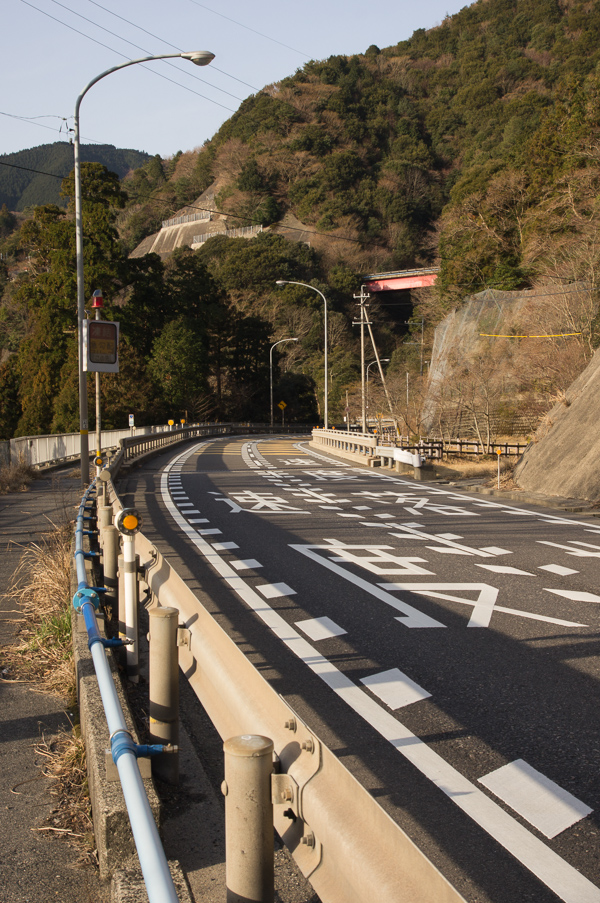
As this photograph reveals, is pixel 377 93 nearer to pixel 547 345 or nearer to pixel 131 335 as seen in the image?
pixel 131 335

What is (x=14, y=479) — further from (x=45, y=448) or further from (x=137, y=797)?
(x=137, y=797)

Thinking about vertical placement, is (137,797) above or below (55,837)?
above

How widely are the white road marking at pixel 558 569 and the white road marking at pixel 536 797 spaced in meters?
5.18

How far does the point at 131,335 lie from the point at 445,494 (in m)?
53.4

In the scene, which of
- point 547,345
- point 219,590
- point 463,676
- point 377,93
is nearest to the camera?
point 463,676

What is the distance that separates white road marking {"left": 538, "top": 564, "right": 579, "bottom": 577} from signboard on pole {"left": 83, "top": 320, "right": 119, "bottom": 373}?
9.37 meters

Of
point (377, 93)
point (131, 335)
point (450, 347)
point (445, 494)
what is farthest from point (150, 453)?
point (377, 93)

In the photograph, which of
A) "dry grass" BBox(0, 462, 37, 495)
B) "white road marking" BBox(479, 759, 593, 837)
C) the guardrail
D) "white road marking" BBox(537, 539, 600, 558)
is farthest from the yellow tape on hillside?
"white road marking" BBox(479, 759, 593, 837)

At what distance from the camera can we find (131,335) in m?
67.6

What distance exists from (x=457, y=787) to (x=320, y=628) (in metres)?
2.91

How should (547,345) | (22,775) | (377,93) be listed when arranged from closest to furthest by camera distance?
(22,775) → (547,345) → (377,93)

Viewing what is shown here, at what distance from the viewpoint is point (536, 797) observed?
3730 millimetres

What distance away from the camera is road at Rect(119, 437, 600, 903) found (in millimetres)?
3434

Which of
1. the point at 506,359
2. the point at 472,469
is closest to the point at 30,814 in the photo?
the point at 472,469
